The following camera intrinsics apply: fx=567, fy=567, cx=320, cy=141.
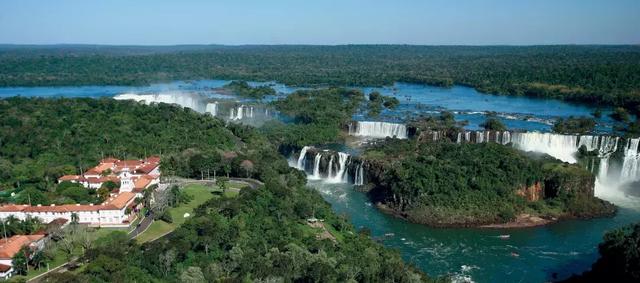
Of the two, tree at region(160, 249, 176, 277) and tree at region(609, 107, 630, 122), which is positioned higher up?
tree at region(609, 107, 630, 122)

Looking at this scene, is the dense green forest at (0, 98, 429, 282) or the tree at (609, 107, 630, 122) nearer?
the dense green forest at (0, 98, 429, 282)

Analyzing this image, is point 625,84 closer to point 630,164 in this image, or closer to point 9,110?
point 630,164

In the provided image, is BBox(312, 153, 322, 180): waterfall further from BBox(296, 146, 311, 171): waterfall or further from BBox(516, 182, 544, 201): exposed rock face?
BBox(516, 182, 544, 201): exposed rock face

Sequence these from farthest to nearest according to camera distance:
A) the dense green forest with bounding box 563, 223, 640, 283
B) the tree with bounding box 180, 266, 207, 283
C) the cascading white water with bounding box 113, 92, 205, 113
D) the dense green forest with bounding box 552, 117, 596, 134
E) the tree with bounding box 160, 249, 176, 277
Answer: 1. the cascading white water with bounding box 113, 92, 205, 113
2. the dense green forest with bounding box 552, 117, 596, 134
3. the dense green forest with bounding box 563, 223, 640, 283
4. the tree with bounding box 160, 249, 176, 277
5. the tree with bounding box 180, 266, 207, 283

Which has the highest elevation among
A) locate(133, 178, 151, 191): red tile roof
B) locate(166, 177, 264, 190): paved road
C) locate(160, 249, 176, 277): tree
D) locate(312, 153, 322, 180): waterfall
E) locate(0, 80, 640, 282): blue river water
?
locate(133, 178, 151, 191): red tile roof

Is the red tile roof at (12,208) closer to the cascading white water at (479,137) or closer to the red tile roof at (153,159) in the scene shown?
the red tile roof at (153,159)

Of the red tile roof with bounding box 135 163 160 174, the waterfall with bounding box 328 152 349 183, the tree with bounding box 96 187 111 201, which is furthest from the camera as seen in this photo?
the waterfall with bounding box 328 152 349 183

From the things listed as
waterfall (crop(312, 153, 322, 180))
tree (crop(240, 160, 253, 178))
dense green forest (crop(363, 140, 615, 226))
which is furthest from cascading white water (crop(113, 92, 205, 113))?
dense green forest (crop(363, 140, 615, 226))
